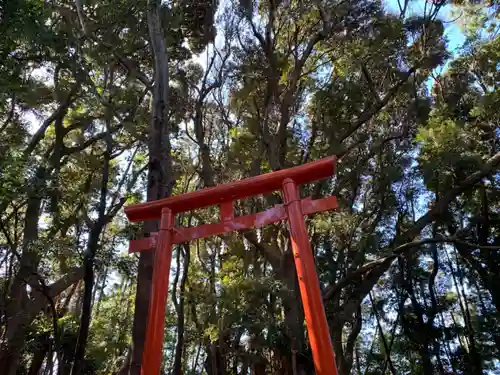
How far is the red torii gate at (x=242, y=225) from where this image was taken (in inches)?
Result: 102

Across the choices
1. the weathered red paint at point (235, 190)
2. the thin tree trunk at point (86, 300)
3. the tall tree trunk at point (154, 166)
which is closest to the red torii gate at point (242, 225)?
the weathered red paint at point (235, 190)

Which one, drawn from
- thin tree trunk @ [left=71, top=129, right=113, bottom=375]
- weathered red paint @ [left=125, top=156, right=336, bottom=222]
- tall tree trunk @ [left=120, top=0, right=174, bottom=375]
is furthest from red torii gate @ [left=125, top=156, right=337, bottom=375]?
thin tree trunk @ [left=71, top=129, right=113, bottom=375]

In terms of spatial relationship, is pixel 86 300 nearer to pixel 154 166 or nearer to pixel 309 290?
pixel 154 166

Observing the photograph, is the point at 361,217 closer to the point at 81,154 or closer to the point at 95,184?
the point at 95,184

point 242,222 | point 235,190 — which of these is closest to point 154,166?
point 235,190

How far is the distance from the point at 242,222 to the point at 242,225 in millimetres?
24

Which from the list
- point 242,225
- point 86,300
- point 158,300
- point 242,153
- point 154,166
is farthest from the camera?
point 242,153

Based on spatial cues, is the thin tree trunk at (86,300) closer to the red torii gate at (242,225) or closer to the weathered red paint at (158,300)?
the red torii gate at (242,225)

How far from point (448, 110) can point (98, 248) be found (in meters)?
6.39

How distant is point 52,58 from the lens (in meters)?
4.50

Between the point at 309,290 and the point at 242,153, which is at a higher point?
the point at 242,153

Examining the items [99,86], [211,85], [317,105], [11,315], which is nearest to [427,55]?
[317,105]

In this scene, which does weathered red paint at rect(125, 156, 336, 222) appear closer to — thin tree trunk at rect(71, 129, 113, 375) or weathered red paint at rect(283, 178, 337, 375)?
weathered red paint at rect(283, 178, 337, 375)

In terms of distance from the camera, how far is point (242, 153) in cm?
659
